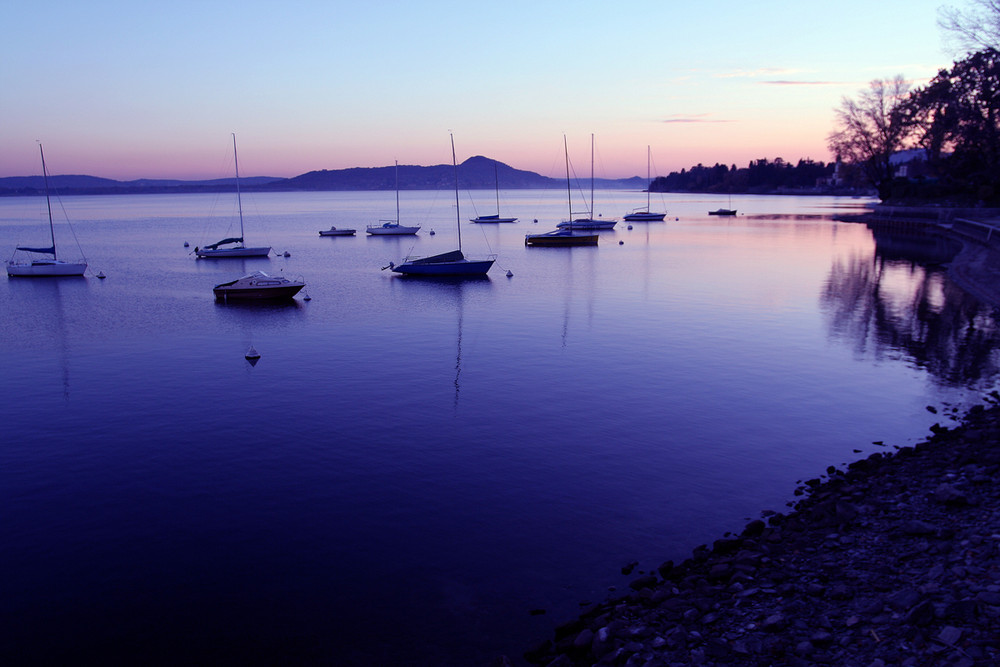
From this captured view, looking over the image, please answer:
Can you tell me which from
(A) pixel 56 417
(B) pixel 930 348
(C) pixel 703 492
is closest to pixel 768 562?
(C) pixel 703 492

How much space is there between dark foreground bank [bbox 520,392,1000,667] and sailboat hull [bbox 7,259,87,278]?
A: 178ft

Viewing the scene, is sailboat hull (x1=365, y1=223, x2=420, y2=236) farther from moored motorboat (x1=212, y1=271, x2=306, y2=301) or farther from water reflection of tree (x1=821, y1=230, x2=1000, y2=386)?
water reflection of tree (x1=821, y1=230, x2=1000, y2=386)

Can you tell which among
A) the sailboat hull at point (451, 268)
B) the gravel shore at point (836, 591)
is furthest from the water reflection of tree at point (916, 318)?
the sailboat hull at point (451, 268)

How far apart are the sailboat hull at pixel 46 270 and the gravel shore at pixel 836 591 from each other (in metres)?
54.1

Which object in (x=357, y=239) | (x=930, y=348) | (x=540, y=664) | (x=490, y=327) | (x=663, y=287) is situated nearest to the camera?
(x=540, y=664)

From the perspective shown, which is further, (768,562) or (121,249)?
(121,249)

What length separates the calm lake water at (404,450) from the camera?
10.1m

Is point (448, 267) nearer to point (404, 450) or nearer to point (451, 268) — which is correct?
point (451, 268)

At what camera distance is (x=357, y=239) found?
90812 mm

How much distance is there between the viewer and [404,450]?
1623 centimetres

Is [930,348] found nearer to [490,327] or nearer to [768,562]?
[490,327]

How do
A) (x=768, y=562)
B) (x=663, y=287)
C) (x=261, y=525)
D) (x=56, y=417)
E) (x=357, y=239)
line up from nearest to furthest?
(x=768, y=562), (x=261, y=525), (x=56, y=417), (x=663, y=287), (x=357, y=239)

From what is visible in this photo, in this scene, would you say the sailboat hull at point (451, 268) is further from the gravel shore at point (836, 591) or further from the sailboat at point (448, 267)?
the gravel shore at point (836, 591)

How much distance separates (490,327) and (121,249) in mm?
63955
